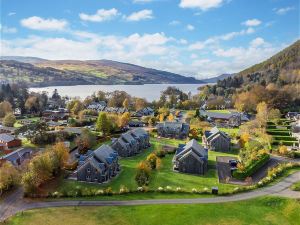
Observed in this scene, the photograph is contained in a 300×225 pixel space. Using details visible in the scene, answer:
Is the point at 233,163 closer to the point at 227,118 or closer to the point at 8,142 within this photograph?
the point at 8,142

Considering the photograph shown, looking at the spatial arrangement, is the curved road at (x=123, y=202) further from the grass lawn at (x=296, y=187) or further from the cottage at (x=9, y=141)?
the cottage at (x=9, y=141)

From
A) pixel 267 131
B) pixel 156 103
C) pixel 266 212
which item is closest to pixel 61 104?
pixel 156 103

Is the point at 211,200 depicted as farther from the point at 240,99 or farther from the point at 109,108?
the point at 240,99

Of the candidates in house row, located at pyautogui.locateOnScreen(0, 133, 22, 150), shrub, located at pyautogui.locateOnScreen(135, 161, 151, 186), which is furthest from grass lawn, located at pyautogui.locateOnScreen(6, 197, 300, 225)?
house row, located at pyautogui.locateOnScreen(0, 133, 22, 150)

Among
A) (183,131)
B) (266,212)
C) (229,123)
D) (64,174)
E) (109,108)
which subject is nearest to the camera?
(266,212)

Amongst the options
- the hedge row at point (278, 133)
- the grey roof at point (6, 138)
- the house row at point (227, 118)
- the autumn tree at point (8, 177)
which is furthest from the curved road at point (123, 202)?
the house row at point (227, 118)
